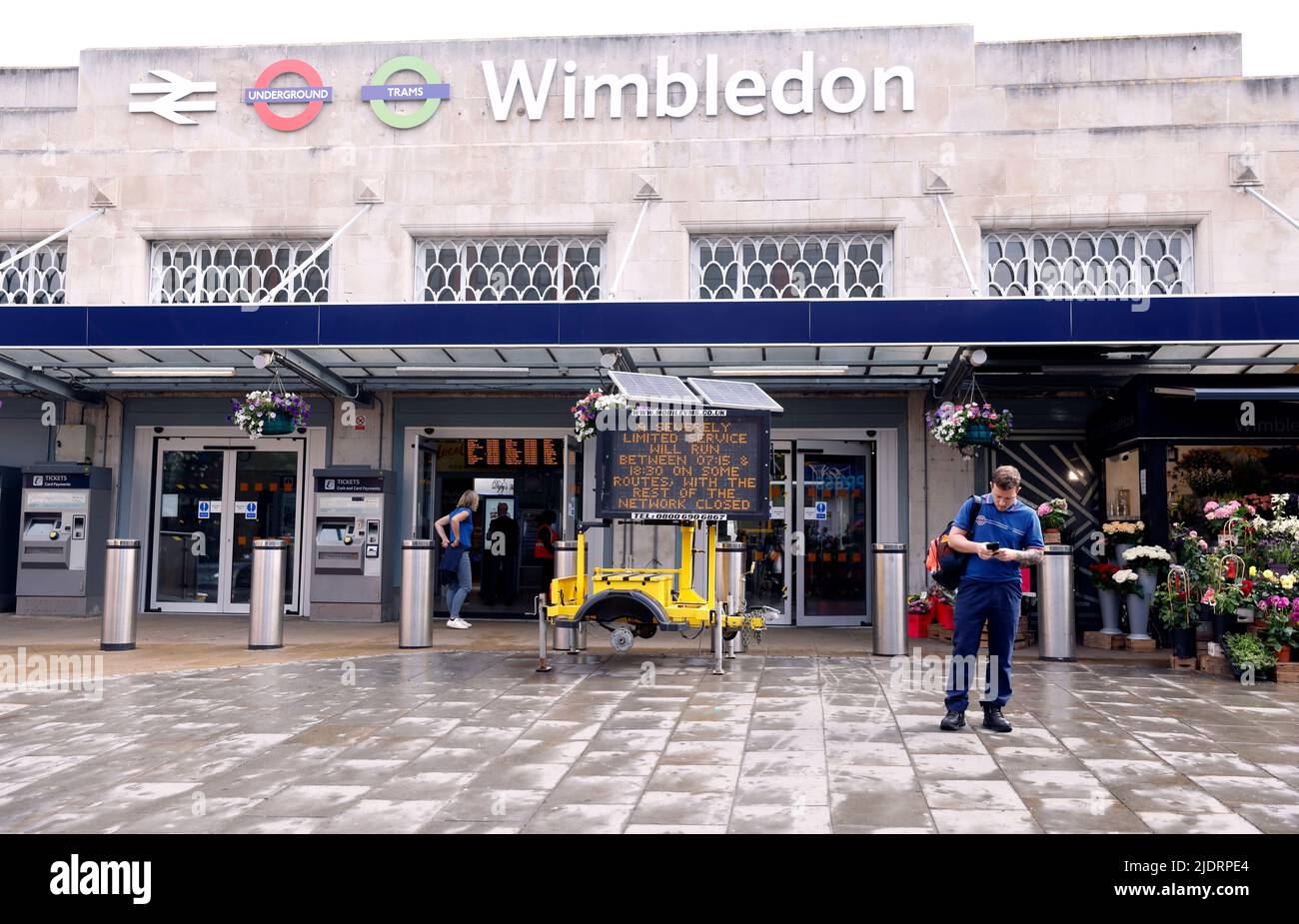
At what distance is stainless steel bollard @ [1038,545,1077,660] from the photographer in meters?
10.0

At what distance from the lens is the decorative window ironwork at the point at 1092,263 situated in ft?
42.3

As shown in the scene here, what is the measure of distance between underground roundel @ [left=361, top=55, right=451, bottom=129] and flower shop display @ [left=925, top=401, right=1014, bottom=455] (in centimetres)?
792

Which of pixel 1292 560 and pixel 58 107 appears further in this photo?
pixel 58 107

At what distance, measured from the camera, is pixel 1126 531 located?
1084 centimetres

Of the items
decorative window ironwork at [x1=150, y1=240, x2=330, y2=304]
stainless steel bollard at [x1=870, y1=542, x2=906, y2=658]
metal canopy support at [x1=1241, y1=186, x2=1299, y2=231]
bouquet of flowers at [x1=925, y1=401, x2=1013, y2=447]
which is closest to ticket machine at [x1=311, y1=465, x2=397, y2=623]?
decorative window ironwork at [x1=150, y1=240, x2=330, y2=304]

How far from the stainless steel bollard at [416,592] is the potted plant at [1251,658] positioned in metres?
7.43

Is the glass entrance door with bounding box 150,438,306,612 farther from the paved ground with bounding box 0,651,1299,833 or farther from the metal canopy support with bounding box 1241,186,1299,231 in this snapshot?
the metal canopy support with bounding box 1241,186,1299,231

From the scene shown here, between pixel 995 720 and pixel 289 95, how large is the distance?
12.3 metres

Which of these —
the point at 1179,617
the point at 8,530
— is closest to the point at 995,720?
the point at 1179,617

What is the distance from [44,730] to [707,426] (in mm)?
5459
